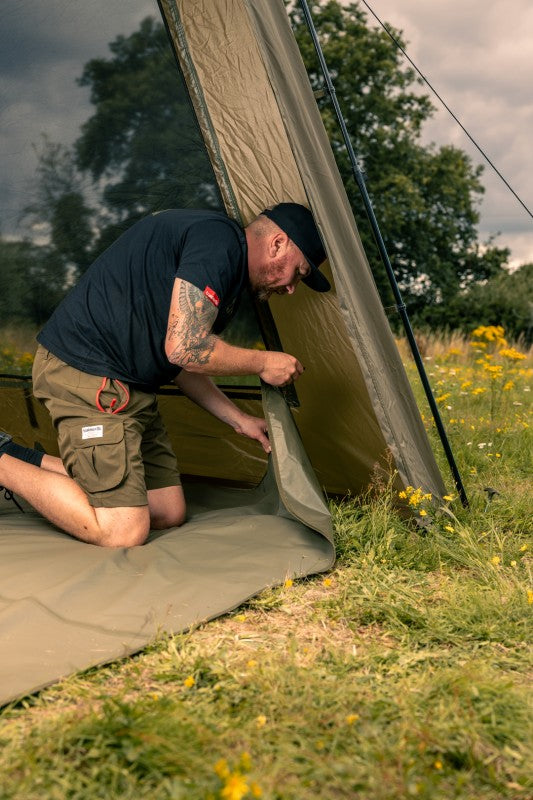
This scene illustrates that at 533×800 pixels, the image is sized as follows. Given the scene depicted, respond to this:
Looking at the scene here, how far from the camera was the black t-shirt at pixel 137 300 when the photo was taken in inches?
102

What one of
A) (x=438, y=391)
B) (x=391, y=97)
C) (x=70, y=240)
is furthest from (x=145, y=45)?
(x=391, y=97)

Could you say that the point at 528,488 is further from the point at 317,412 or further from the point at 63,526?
the point at 63,526

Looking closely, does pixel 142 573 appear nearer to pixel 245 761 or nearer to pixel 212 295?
pixel 212 295

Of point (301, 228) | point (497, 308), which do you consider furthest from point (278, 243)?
point (497, 308)

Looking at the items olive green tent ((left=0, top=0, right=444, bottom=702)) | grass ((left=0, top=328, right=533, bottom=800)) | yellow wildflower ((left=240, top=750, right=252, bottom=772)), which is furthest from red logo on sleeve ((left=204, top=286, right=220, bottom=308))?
yellow wildflower ((left=240, top=750, right=252, bottom=772))

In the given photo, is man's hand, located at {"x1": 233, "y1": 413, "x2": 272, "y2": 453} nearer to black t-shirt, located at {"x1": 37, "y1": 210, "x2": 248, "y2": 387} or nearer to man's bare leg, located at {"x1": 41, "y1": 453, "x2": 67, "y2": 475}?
black t-shirt, located at {"x1": 37, "y1": 210, "x2": 248, "y2": 387}

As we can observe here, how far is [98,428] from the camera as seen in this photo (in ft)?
8.70

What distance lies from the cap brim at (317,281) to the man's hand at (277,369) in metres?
0.27

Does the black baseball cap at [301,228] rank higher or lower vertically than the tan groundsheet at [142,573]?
higher

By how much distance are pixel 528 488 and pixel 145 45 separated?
2362mm

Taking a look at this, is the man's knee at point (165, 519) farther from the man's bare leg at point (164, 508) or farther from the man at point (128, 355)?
the man at point (128, 355)

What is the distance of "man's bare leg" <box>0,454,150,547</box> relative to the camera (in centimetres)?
262

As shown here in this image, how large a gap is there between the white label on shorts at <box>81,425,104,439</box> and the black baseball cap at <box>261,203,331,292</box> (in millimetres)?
860

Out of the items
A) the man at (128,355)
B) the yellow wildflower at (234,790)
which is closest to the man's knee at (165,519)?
the man at (128,355)
